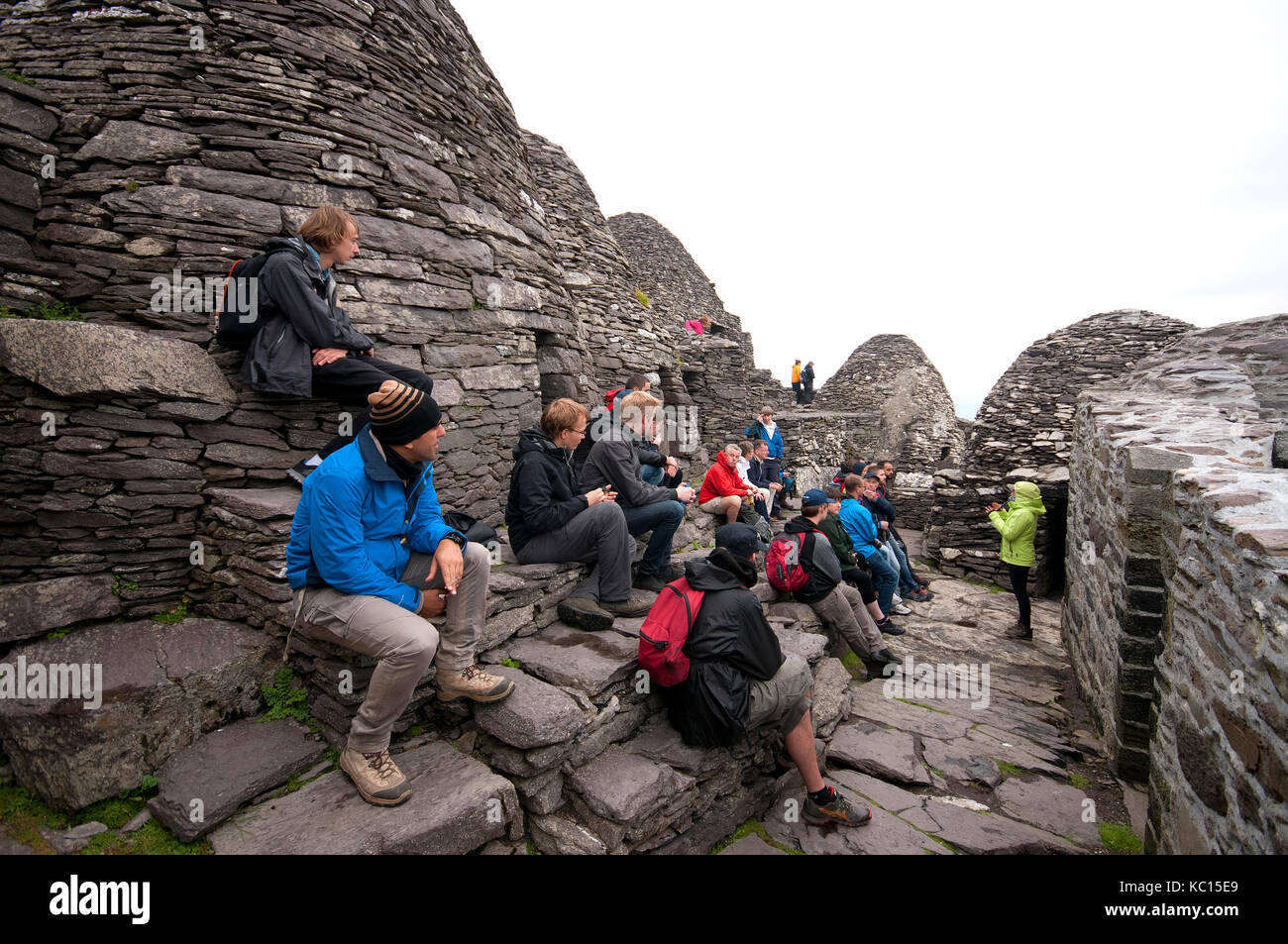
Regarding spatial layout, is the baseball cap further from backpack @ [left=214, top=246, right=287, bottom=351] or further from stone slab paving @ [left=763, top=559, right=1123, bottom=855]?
backpack @ [left=214, top=246, right=287, bottom=351]

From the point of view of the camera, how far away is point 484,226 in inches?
253

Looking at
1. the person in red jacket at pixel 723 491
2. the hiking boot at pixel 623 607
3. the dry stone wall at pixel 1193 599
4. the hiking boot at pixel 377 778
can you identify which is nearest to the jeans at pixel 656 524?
the hiking boot at pixel 623 607

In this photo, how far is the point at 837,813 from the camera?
4.15 m

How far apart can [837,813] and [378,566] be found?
3.65 meters

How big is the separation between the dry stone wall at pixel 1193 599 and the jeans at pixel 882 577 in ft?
7.69

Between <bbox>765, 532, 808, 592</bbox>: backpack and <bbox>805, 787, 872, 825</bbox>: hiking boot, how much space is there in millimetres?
2729

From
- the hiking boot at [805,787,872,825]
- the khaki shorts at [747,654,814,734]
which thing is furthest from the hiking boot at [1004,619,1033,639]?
the khaki shorts at [747,654,814,734]

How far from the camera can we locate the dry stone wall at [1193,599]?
7.63 feet

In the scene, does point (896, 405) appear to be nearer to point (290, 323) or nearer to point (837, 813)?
point (837, 813)

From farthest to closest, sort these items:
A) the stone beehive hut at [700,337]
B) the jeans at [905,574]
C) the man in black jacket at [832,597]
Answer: the stone beehive hut at [700,337] < the jeans at [905,574] < the man in black jacket at [832,597]

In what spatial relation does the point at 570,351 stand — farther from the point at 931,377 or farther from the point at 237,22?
the point at 931,377

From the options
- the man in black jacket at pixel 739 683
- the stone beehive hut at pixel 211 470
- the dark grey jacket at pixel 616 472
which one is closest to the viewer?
the stone beehive hut at pixel 211 470

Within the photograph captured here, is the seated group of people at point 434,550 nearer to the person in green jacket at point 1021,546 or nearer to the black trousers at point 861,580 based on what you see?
the black trousers at point 861,580

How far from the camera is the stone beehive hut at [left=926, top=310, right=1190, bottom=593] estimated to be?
13.5 m
